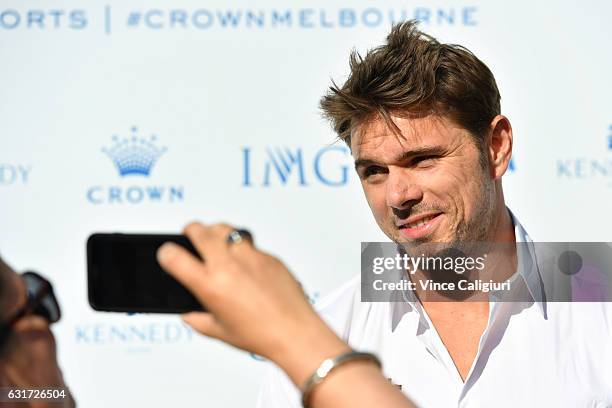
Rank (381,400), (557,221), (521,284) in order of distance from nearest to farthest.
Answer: (381,400)
(521,284)
(557,221)

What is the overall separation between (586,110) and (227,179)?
4.21 feet

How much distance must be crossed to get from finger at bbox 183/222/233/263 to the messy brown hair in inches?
43.5

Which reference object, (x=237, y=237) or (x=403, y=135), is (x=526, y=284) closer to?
(x=403, y=135)

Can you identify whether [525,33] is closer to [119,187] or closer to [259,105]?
[259,105]

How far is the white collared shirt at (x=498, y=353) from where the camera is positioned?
134 cm

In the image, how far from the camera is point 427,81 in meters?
1.56

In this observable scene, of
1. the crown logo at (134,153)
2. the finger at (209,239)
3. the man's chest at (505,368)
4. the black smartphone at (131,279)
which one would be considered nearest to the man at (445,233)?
the man's chest at (505,368)

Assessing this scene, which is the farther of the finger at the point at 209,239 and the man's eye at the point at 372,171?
the man's eye at the point at 372,171

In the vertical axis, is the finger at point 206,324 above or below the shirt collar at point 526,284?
above

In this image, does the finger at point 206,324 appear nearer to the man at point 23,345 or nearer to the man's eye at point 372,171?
the man at point 23,345

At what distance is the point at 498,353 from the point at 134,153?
1747mm

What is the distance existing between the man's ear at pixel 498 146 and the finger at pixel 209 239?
129 cm

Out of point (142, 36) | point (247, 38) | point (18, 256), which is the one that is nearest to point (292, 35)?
point (247, 38)

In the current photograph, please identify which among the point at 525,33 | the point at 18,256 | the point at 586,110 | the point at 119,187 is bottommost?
the point at 18,256
